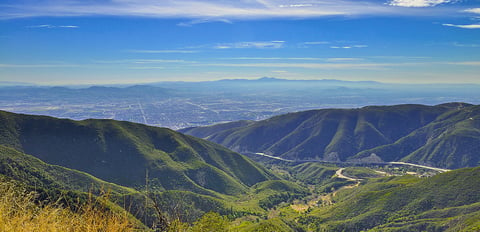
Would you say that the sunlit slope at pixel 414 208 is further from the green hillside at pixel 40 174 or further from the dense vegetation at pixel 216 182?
the green hillside at pixel 40 174

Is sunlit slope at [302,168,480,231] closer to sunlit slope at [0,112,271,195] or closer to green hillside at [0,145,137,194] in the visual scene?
sunlit slope at [0,112,271,195]

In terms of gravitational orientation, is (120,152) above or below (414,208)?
above

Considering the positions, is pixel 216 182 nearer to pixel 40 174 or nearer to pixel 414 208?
pixel 40 174

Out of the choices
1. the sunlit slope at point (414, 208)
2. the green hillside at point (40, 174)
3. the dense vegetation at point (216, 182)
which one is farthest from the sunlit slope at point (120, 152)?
the sunlit slope at point (414, 208)

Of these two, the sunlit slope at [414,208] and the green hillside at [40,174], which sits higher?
the green hillside at [40,174]

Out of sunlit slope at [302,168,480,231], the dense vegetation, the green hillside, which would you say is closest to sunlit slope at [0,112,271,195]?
the dense vegetation

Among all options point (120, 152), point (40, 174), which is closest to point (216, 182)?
point (120, 152)
